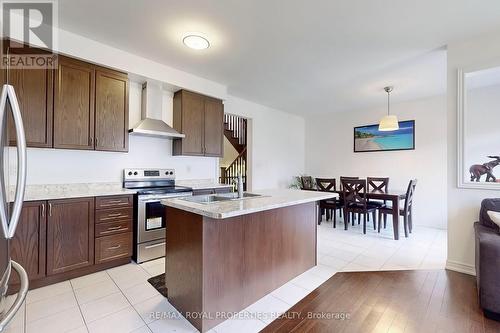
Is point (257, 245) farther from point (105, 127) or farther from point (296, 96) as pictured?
point (296, 96)

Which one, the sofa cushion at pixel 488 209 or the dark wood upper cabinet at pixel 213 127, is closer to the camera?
the sofa cushion at pixel 488 209

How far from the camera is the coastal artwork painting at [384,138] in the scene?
4.93 metres

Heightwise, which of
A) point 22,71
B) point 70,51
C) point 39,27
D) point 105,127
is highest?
point 39,27

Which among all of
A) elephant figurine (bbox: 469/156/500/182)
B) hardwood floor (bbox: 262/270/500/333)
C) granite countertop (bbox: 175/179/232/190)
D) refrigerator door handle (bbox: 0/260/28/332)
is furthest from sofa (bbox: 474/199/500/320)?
granite countertop (bbox: 175/179/232/190)

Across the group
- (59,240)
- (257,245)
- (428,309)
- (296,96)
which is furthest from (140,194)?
(296,96)

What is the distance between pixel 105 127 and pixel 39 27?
Result: 1.12 metres

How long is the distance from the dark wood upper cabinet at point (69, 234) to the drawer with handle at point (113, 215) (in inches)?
2.6

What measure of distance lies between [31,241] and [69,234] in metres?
0.28

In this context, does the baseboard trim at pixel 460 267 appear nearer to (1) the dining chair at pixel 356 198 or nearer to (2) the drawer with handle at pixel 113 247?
(1) the dining chair at pixel 356 198

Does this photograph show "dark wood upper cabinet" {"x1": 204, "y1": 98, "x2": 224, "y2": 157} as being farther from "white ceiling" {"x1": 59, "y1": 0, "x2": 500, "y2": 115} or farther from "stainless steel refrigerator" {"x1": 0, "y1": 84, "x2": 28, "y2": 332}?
"stainless steel refrigerator" {"x1": 0, "y1": 84, "x2": 28, "y2": 332}

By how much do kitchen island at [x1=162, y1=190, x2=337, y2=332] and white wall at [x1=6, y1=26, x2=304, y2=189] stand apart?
1626mm

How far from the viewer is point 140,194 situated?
283 centimetres

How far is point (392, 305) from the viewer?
1987 millimetres

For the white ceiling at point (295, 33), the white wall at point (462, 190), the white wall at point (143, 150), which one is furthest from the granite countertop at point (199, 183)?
the white wall at point (462, 190)
